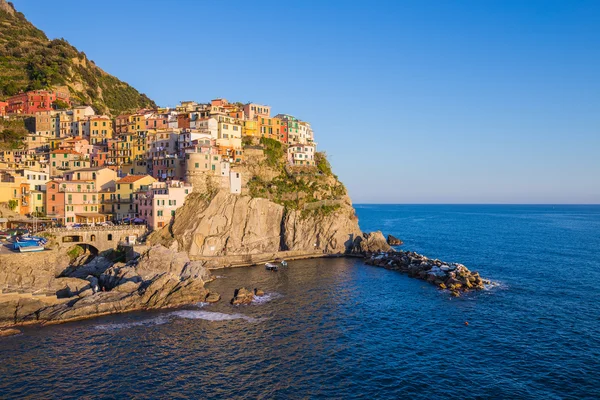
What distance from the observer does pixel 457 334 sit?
4203cm

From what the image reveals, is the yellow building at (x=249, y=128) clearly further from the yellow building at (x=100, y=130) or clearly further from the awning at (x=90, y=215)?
the awning at (x=90, y=215)

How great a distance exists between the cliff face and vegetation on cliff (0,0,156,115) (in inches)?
3199

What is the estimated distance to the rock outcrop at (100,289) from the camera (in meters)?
45.5

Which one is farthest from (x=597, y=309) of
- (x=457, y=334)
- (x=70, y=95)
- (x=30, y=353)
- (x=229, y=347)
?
(x=70, y=95)

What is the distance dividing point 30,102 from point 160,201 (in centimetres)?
7194

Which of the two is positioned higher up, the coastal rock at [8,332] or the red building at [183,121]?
the red building at [183,121]

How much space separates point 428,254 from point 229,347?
64535mm

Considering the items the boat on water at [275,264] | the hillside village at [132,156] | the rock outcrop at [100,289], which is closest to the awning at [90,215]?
the hillside village at [132,156]

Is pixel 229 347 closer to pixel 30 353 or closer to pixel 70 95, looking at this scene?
pixel 30 353

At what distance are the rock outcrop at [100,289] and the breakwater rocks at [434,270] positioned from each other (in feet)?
116

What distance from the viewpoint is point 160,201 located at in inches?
2972

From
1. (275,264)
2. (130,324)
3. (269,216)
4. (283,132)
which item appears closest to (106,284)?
(130,324)

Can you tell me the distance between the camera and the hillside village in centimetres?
7631

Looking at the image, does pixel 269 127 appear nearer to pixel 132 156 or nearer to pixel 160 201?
pixel 132 156
